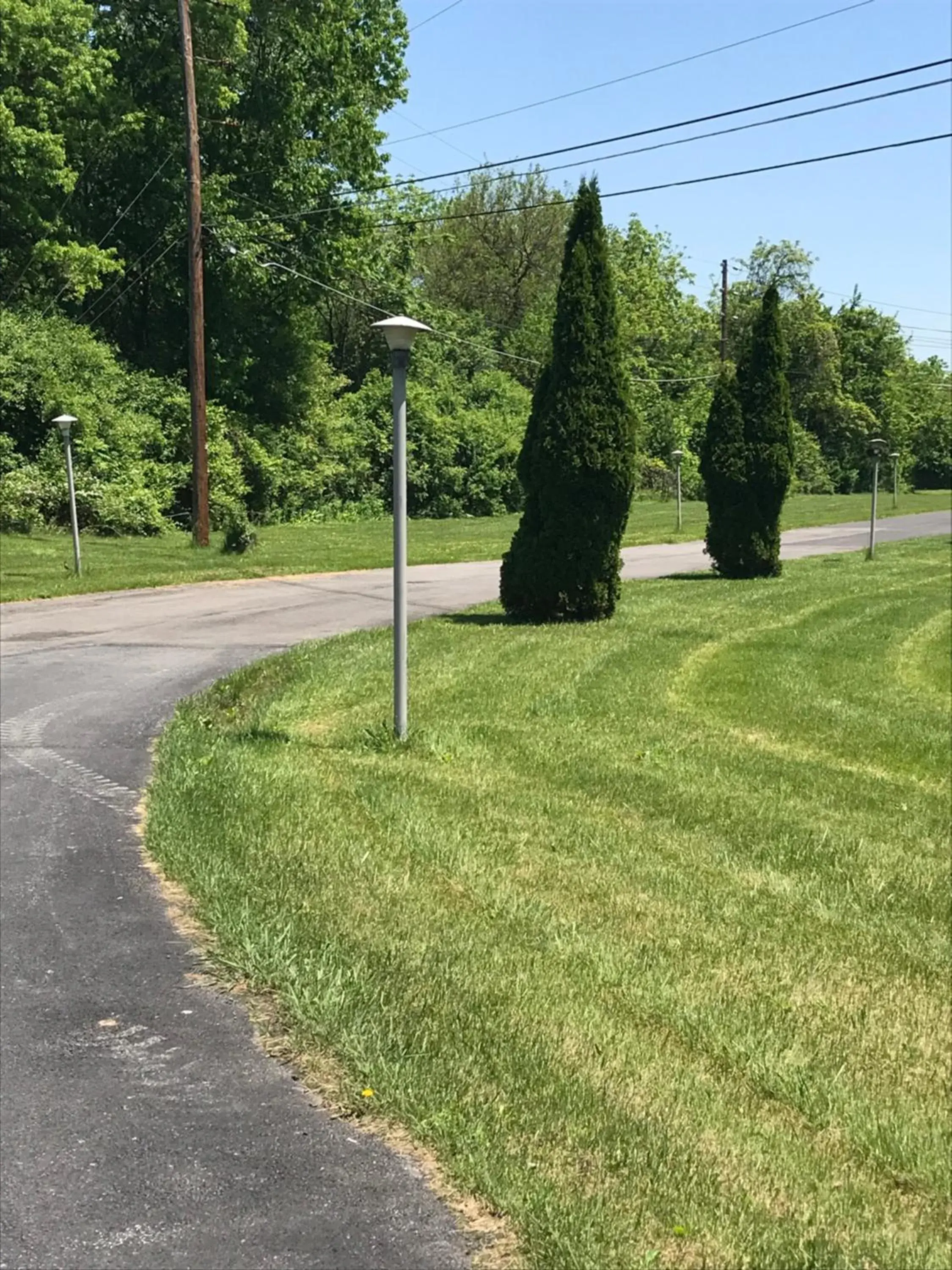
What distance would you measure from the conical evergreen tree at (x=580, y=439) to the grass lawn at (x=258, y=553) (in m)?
6.76

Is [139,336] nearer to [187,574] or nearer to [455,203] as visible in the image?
[187,574]

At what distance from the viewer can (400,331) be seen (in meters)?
6.91

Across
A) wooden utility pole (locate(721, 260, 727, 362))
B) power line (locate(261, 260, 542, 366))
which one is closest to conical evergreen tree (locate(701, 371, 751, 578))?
power line (locate(261, 260, 542, 366))

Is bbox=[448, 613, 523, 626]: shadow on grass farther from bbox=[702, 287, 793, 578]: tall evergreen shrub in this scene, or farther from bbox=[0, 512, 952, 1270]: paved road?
bbox=[0, 512, 952, 1270]: paved road

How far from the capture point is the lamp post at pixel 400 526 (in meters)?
7.18

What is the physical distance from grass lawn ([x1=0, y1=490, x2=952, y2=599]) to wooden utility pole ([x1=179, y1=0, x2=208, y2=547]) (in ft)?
3.45

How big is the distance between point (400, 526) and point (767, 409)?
1192 cm

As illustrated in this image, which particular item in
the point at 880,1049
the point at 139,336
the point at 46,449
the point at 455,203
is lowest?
the point at 880,1049

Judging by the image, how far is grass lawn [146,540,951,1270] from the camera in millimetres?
2838

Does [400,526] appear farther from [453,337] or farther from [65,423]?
[453,337]

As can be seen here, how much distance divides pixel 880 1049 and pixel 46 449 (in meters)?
23.2

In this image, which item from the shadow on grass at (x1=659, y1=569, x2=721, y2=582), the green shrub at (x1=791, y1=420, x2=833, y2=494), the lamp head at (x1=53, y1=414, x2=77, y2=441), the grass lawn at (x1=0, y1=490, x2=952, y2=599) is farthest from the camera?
the green shrub at (x1=791, y1=420, x2=833, y2=494)

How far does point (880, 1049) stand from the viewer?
3.91 meters

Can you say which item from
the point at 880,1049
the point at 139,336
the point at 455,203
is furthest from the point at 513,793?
the point at 455,203
